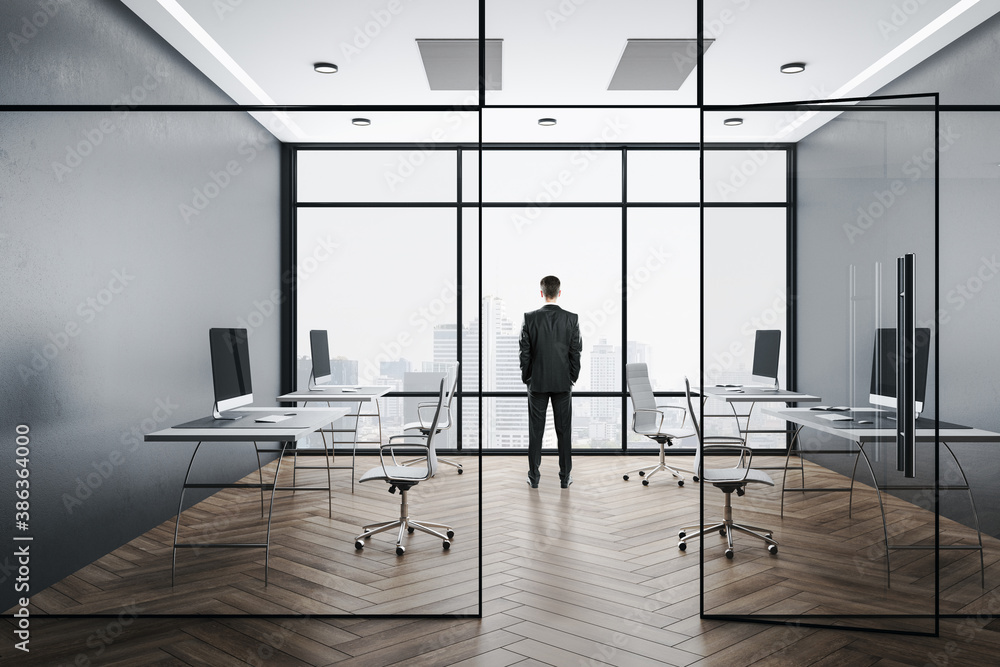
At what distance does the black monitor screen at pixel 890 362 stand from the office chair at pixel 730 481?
65cm

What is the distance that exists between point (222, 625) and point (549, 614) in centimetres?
148

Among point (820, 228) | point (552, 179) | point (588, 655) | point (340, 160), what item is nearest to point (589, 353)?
point (552, 179)

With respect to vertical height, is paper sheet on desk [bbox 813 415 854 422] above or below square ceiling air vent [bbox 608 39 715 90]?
below

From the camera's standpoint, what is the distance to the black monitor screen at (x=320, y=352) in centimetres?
579

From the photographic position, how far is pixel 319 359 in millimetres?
5867

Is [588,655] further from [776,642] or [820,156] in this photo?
[820,156]

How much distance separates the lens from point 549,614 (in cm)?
296
